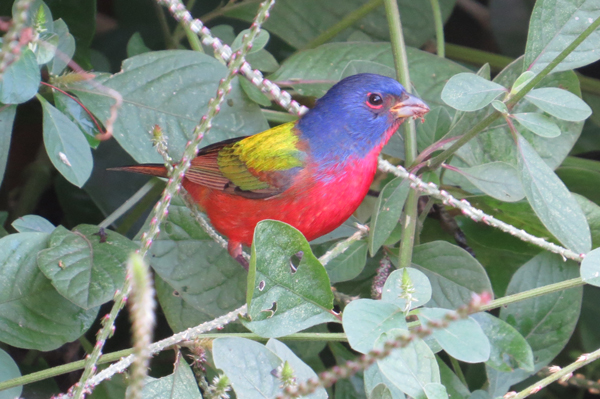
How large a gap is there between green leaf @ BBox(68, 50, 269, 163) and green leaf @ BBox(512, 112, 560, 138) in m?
0.90

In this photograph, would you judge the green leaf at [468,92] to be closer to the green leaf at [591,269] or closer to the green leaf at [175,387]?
the green leaf at [591,269]

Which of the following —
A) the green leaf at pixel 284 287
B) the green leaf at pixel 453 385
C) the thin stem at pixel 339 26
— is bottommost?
the green leaf at pixel 453 385

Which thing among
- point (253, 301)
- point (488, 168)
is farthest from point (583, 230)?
point (253, 301)

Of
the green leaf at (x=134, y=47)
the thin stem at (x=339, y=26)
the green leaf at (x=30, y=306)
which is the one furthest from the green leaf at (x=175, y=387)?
the thin stem at (x=339, y=26)

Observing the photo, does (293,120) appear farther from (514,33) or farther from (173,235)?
(514,33)

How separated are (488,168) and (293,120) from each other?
85 cm

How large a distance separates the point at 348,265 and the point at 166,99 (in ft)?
2.54

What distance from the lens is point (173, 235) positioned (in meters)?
1.91

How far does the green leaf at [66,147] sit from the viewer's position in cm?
156

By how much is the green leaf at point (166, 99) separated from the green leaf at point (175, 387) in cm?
74

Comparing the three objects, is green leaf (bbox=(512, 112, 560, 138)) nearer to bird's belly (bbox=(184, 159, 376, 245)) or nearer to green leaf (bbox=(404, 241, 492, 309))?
green leaf (bbox=(404, 241, 492, 309))

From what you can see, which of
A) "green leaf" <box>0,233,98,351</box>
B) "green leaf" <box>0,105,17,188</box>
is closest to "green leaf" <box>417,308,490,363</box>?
"green leaf" <box>0,233,98,351</box>

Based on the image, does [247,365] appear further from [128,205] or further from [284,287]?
[128,205]

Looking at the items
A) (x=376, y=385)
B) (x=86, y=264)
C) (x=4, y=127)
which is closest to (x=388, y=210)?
(x=376, y=385)
